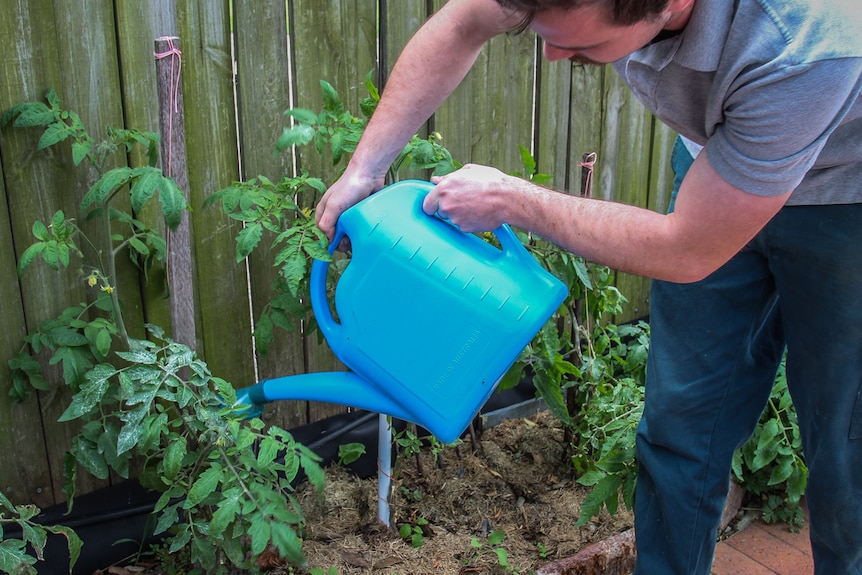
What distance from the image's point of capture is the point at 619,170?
321 cm

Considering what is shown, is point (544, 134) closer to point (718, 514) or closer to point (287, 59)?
point (287, 59)

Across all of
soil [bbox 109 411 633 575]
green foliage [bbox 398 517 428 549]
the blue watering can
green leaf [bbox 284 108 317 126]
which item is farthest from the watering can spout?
green foliage [bbox 398 517 428 549]

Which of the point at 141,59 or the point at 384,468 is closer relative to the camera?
the point at 141,59

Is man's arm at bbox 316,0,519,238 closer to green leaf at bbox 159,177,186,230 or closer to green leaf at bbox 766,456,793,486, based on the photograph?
green leaf at bbox 159,177,186,230

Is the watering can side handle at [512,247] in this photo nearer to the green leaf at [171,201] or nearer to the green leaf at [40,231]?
the green leaf at [171,201]

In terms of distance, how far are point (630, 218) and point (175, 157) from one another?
0.99 metres

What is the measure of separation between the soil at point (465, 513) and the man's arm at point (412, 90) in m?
1.01

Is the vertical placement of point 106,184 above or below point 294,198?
above

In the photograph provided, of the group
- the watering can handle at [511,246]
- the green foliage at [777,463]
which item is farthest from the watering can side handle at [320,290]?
the green foliage at [777,463]

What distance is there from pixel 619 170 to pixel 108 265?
2.12 meters

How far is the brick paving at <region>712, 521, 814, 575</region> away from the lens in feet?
7.77

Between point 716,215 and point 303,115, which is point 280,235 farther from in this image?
point 716,215

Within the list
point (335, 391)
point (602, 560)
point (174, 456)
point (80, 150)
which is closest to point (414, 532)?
point (602, 560)

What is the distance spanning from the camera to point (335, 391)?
1.65 metres
